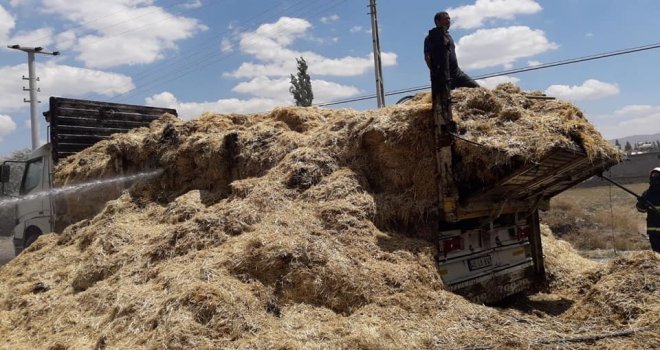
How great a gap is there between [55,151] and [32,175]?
3.80ft

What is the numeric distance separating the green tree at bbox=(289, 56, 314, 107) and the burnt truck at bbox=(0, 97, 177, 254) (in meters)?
30.3

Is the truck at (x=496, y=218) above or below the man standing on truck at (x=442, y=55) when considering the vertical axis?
below

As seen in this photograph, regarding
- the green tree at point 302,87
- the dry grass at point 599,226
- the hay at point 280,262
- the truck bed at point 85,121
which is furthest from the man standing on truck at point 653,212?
the green tree at point 302,87

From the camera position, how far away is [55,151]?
9.94m

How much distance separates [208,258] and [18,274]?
3.80 m

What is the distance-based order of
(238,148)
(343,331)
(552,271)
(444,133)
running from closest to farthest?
(343,331) < (444,133) < (552,271) < (238,148)

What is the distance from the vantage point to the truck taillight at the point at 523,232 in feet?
22.8

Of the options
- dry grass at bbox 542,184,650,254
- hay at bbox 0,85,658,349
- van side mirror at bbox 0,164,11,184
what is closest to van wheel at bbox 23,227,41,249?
van side mirror at bbox 0,164,11,184

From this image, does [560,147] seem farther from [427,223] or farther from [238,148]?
[238,148]

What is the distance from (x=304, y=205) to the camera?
20.0 feet

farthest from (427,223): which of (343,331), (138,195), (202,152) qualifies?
(138,195)

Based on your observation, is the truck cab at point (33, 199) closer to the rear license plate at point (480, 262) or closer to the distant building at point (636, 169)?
the rear license plate at point (480, 262)

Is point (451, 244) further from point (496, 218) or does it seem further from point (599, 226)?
point (599, 226)

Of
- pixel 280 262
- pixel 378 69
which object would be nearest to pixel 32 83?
pixel 378 69
